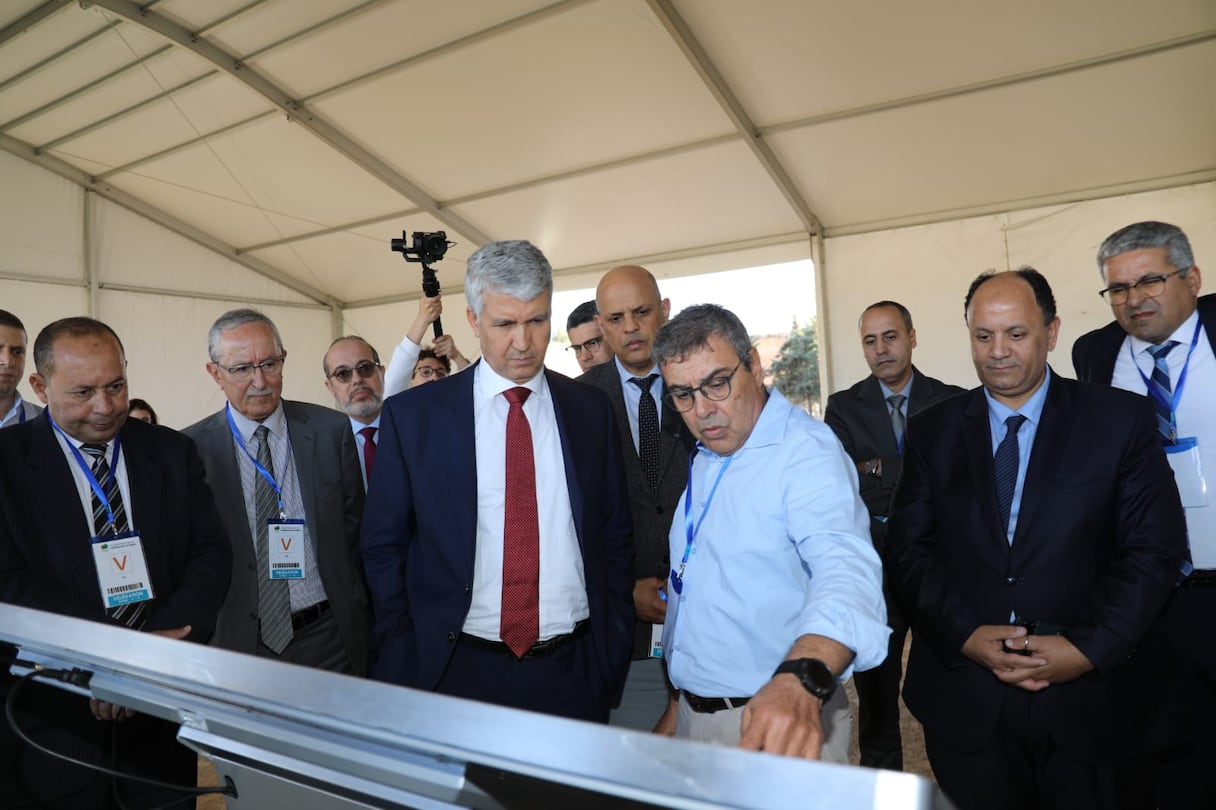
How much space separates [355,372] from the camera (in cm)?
361

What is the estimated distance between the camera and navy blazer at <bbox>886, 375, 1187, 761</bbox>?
69.2 inches

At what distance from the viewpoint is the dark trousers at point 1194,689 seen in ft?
7.13

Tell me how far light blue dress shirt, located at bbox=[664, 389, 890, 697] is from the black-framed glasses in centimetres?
239

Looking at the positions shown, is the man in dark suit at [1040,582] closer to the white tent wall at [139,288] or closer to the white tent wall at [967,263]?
the white tent wall at [967,263]

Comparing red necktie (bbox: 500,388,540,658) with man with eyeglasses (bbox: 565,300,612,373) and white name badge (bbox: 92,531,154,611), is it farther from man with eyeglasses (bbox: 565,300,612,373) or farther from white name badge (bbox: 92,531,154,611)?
man with eyeglasses (bbox: 565,300,612,373)

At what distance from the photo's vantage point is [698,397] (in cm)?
157

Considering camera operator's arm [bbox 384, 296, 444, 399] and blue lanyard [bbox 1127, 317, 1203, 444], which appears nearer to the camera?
blue lanyard [bbox 1127, 317, 1203, 444]

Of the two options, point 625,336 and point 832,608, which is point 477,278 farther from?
point 832,608

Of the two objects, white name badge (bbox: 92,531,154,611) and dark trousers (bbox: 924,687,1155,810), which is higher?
white name badge (bbox: 92,531,154,611)

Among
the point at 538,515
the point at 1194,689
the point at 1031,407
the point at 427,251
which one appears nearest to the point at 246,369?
the point at 538,515

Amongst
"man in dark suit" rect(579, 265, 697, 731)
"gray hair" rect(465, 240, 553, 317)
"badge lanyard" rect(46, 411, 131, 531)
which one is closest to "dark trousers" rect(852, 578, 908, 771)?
"man in dark suit" rect(579, 265, 697, 731)

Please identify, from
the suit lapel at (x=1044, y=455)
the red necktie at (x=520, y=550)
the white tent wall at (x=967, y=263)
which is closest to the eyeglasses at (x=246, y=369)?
the red necktie at (x=520, y=550)

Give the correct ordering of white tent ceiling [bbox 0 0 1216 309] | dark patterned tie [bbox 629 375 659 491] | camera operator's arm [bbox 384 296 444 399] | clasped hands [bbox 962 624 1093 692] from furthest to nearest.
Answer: white tent ceiling [bbox 0 0 1216 309] → camera operator's arm [bbox 384 296 444 399] → dark patterned tie [bbox 629 375 659 491] → clasped hands [bbox 962 624 1093 692]

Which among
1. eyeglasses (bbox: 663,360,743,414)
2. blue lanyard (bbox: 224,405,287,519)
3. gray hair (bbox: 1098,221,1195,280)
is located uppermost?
gray hair (bbox: 1098,221,1195,280)
